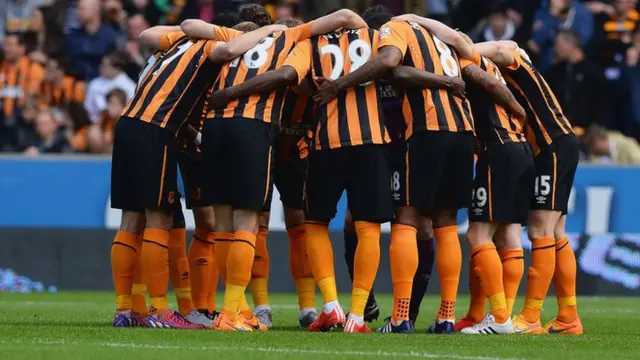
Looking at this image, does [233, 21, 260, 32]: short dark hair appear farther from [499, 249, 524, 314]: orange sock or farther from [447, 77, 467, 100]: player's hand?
[499, 249, 524, 314]: orange sock

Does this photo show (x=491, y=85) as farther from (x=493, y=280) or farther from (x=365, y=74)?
(x=493, y=280)

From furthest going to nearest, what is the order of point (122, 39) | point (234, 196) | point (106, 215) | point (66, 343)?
point (122, 39) → point (106, 215) → point (234, 196) → point (66, 343)

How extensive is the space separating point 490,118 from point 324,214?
57.2 inches

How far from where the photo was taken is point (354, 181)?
9.78m

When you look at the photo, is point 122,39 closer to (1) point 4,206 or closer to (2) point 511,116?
(1) point 4,206

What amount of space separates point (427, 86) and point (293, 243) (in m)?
1.92

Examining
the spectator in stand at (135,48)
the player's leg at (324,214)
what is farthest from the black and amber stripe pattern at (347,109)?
the spectator in stand at (135,48)

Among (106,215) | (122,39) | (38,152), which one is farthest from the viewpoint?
(122,39)

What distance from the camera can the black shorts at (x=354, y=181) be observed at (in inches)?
382

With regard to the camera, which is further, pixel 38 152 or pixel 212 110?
pixel 38 152

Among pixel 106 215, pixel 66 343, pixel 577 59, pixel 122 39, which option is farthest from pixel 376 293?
pixel 66 343

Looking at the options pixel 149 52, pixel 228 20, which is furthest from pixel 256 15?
pixel 149 52

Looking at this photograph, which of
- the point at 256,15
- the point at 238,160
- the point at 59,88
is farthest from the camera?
the point at 59,88

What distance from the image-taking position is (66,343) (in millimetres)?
8422
